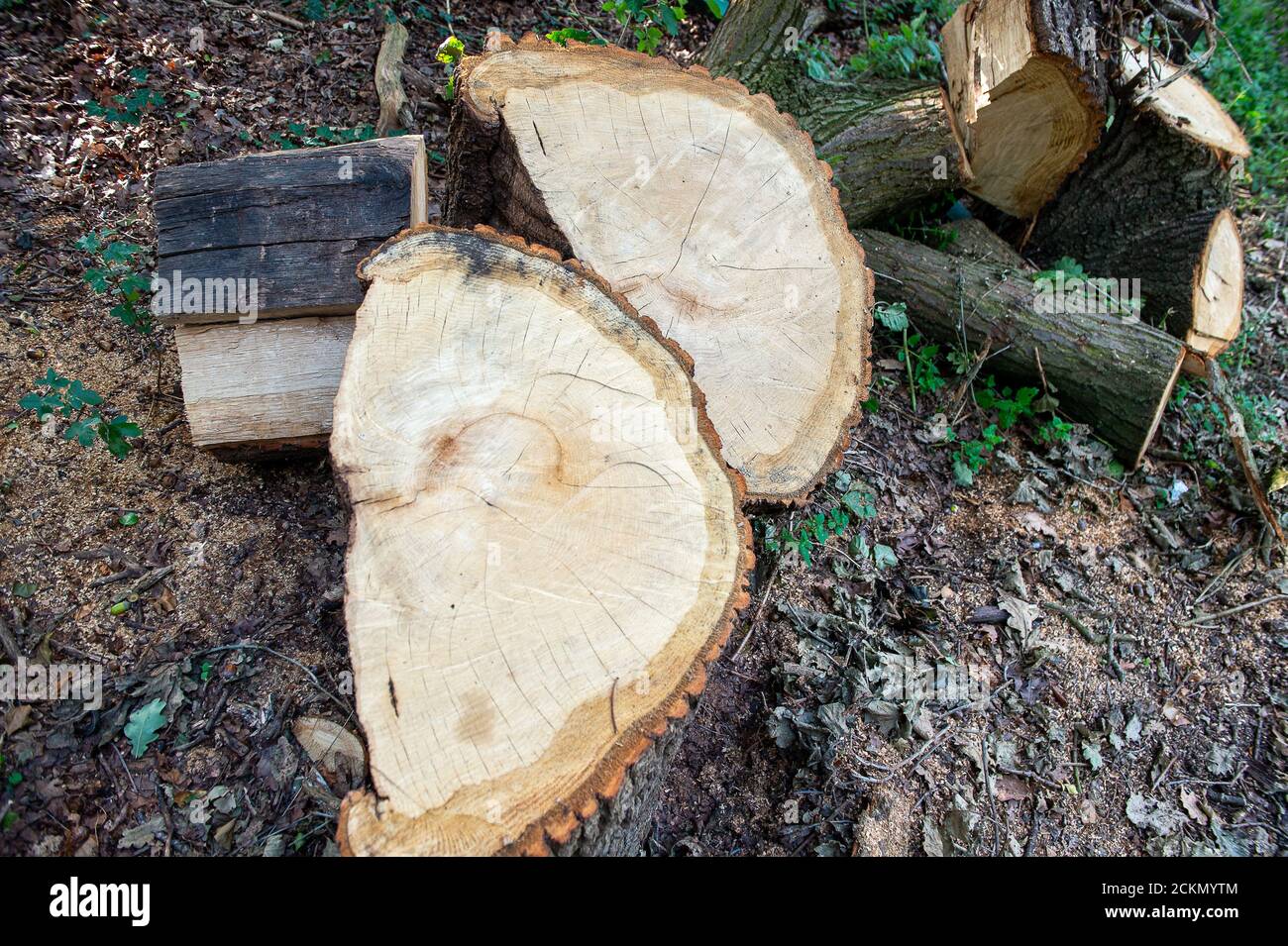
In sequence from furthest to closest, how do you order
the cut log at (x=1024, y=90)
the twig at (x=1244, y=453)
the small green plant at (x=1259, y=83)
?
the small green plant at (x=1259, y=83)
the twig at (x=1244, y=453)
the cut log at (x=1024, y=90)

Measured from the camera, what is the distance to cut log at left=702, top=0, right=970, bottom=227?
10.7 feet

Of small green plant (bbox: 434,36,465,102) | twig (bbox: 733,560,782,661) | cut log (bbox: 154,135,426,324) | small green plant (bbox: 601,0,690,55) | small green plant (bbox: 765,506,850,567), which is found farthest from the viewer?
small green plant (bbox: 434,36,465,102)

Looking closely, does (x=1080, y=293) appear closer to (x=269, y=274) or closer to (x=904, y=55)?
(x=904, y=55)

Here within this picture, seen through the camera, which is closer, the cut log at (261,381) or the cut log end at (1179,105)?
the cut log at (261,381)

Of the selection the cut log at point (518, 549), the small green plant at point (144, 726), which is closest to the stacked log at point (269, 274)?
the cut log at point (518, 549)

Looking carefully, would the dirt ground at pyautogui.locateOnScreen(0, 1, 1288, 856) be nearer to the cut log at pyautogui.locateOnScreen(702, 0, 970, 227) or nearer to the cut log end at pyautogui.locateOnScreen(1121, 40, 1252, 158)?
the cut log at pyautogui.locateOnScreen(702, 0, 970, 227)

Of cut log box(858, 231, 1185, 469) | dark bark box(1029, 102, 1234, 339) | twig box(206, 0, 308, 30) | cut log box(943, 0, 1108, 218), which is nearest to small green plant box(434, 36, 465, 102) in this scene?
twig box(206, 0, 308, 30)

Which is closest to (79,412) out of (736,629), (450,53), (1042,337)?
(450,53)

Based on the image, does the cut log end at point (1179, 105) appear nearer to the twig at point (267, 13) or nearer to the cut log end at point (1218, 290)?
the cut log end at point (1218, 290)

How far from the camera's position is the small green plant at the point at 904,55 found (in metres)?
3.53

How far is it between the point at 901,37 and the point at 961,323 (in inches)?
67.6

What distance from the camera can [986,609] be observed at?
2807 millimetres

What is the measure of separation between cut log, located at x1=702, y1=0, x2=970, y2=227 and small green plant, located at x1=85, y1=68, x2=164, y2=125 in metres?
2.33

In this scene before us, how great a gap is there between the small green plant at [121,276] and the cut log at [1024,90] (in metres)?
3.34
